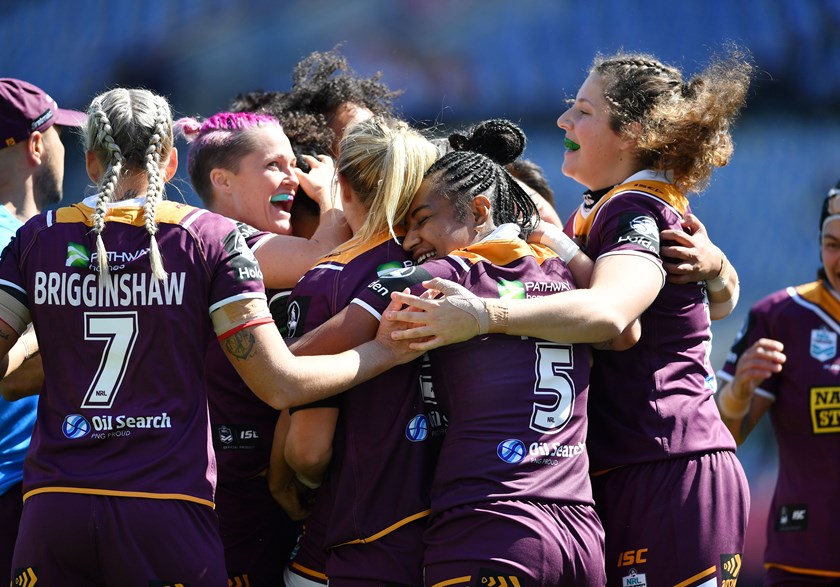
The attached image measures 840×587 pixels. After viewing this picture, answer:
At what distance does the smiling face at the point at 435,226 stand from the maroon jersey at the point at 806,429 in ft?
7.50

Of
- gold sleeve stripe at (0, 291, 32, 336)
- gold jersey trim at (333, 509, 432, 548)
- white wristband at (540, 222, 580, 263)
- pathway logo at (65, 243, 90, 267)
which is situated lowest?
gold jersey trim at (333, 509, 432, 548)

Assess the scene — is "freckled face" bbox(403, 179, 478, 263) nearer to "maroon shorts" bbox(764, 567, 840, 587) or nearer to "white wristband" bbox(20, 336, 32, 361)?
"white wristband" bbox(20, 336, 32, 361)

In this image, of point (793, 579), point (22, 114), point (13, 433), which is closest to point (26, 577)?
point (13, 433)

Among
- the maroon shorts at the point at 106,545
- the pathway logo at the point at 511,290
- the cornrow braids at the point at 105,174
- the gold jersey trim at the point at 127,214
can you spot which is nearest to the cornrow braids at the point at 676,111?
the pathway logo at the point at 511,290

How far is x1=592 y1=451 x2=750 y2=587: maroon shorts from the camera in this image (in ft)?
9.56

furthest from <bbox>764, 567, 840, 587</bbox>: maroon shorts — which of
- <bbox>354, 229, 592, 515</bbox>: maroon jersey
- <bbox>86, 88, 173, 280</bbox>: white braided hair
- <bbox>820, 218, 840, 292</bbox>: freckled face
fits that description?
<bbox>86, 88, 173, 280</bbox>: white braided hair

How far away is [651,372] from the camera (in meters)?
3.03

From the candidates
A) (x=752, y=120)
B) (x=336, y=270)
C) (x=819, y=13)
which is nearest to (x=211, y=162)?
(x=336, y=270)

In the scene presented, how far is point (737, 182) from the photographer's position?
6453mm

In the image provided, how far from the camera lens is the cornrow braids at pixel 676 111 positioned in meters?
3.19

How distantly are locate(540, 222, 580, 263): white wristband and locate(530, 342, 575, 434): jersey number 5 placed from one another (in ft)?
1.16

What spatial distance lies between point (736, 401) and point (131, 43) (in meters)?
5.10

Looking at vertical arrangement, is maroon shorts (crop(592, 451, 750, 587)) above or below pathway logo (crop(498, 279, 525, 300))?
below

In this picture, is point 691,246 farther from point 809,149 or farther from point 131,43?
point 131,43
